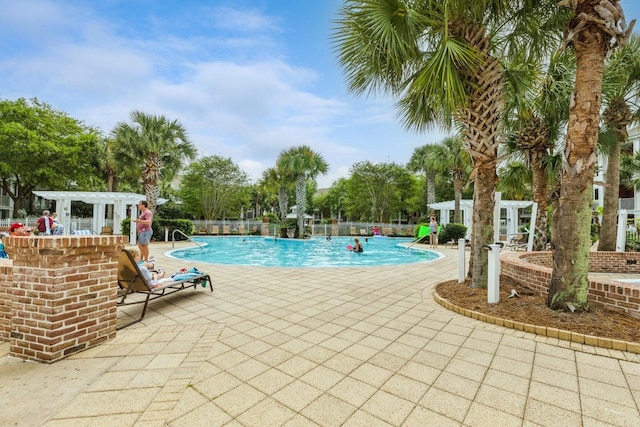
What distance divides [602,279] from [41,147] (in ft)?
92.1

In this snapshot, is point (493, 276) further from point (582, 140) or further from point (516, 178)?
point (516, 178)

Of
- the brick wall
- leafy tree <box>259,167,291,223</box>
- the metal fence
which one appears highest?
leafy tree <box>259,167,291,223</box>

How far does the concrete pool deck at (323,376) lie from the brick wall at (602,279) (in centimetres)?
105

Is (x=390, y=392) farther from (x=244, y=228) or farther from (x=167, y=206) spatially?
(x=167, y=206)

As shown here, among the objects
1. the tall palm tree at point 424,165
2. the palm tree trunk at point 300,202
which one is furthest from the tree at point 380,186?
the palm tree trunk at point 300,202

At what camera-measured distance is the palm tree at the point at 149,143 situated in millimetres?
15148

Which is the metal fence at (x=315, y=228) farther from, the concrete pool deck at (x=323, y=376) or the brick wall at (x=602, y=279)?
the concrete pool deck at (x=323, y=376)

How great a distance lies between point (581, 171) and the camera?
3.44 m

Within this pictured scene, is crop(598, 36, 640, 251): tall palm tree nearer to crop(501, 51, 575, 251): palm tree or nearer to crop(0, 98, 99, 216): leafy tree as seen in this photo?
crop(501, 51, 575, 251): palm tree

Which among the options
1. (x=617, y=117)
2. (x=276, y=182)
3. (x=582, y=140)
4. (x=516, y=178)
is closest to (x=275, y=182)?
(x=276, y=182)

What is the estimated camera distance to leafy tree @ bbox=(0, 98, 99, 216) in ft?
62.7

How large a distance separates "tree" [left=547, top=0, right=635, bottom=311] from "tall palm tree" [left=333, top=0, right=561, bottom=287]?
3.91ft

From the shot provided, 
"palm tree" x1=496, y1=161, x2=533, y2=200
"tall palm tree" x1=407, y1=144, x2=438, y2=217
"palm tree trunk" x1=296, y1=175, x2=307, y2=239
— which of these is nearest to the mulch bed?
"palm tree" x1=496, y1=161, x2=533, y2=200

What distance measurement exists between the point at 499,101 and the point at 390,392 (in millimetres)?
4761
